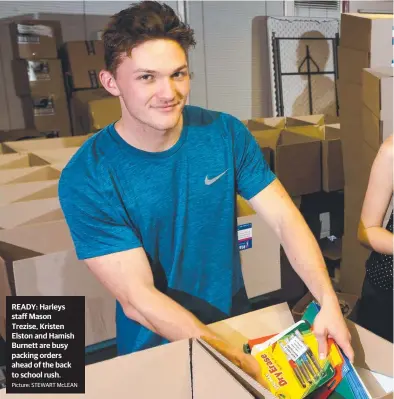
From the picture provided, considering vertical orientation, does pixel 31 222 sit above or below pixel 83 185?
below

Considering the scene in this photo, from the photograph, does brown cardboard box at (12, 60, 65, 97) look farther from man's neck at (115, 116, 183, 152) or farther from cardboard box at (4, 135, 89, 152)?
man's neck at (115, 116, 183, 152)

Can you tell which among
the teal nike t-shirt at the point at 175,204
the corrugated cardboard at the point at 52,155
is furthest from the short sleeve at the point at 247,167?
the corrugated cardboard at the point at 52,155

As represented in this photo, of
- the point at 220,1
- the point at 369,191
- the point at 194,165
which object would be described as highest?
the point at 220,1

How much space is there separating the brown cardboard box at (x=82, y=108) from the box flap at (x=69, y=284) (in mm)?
1984

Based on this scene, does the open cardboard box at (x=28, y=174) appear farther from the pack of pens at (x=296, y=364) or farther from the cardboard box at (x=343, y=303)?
the pack of pens at (x=296, y=364)

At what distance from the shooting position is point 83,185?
892 millimetres

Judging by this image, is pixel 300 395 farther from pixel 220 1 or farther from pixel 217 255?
pixel 220 1

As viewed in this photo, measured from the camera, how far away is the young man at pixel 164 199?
2.81 feet

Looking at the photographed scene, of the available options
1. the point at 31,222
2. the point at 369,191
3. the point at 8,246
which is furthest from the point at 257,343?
the point at 31,222

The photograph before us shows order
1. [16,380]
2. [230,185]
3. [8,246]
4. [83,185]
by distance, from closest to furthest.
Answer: [16,380], [83,185], [230,185], [8,246]

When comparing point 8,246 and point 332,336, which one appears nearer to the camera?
point 332,336

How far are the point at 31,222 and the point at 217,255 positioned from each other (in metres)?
0.64

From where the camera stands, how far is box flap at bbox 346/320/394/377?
739 mm

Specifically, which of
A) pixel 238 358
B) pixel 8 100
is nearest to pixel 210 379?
pixel 238 358
